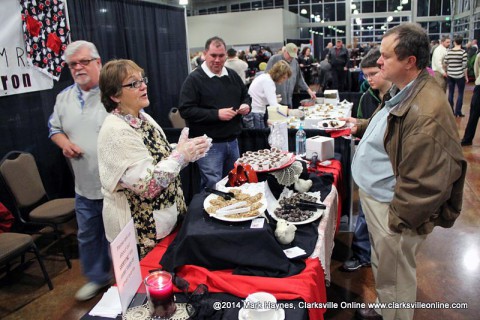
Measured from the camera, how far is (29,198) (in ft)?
9.83

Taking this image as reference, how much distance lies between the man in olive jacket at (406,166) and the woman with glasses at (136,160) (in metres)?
0.79

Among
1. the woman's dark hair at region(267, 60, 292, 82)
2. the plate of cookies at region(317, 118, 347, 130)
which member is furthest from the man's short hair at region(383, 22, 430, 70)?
the woman's dark hair at region(267, 60, 292, 82)

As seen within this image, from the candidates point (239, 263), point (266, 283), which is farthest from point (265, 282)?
point (239, 263)

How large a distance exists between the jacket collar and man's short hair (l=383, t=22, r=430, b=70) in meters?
0.04

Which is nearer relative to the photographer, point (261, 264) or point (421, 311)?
point (261, 264)

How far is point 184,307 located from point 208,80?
203 centimetres

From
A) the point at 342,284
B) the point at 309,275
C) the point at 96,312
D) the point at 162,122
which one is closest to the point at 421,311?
the point at 342,284

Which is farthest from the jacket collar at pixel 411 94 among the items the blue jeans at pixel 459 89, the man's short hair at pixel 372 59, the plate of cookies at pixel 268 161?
the blue jeans at pixel 459 89

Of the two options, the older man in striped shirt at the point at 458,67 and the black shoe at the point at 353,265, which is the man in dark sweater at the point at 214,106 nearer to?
the black shoe at the point at 353,265

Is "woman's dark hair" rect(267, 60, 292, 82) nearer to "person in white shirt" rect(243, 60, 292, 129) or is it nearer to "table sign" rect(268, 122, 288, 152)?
"person in white shirt" rect(243, 60, 292, 129)

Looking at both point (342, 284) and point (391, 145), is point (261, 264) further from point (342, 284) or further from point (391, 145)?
point (342, 284)

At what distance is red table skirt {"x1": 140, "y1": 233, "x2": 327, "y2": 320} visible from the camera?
50.3 inches

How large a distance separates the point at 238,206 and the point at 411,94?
2.73 feet

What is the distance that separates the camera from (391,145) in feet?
5.17
